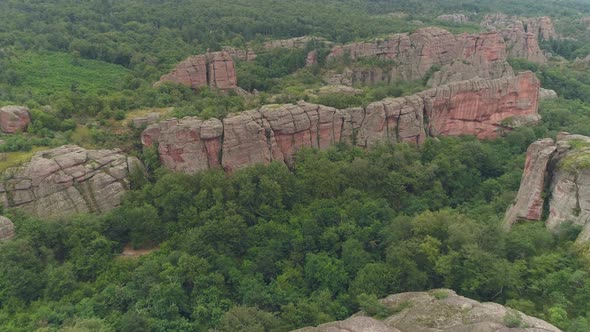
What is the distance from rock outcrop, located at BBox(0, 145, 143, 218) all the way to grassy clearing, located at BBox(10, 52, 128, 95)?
20.6m

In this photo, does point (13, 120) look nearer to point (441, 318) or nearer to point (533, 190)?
point (441, 318)

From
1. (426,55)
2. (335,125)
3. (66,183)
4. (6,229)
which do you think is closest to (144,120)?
(66,183)

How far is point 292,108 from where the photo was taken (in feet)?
119

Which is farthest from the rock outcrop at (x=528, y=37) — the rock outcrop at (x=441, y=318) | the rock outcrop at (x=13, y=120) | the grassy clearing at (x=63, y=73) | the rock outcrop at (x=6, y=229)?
the rock outcrop at (x=6, y=229)

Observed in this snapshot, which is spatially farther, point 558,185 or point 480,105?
point 480,105

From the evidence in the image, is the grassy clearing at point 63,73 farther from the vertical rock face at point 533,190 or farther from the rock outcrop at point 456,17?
the rock outcrop at point 456,17

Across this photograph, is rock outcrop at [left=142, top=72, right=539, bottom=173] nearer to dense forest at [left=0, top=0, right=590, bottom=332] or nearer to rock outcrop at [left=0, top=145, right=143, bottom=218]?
dense forest at [left=0, top=0, right=590, bottom=332]

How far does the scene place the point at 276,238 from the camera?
96.9 ft

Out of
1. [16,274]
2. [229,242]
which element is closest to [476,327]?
[229,242]

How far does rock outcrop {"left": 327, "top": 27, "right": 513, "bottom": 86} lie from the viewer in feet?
207

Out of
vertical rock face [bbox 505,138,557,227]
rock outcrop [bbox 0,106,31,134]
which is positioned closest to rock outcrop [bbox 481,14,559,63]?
vertical rock face [bbox 505,138,557,227]

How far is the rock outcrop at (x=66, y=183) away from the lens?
28.3 metres

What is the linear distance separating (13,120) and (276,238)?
2252 cm

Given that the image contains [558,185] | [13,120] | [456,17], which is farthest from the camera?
[456,17]
